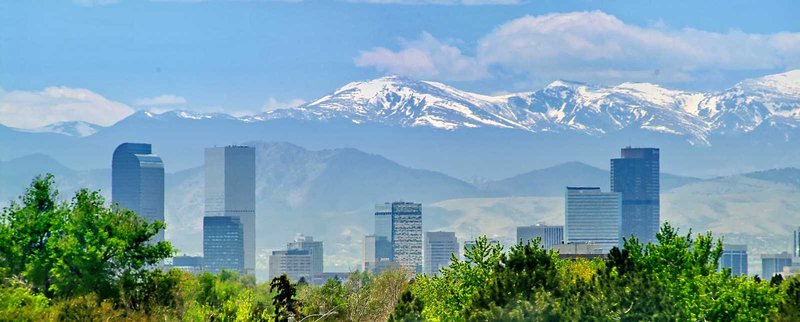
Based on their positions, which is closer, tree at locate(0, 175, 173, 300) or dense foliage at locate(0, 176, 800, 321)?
dense foliage at locate(0, 176, 800, 321)

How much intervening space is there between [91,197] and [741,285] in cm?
4672

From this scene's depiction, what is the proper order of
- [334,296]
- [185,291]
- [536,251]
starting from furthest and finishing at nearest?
[334,296] → [185,291] → [536,251]

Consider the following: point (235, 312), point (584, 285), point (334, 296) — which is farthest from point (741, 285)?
point (334, 296)

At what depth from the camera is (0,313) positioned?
8569 centimetres

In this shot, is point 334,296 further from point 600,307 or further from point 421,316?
point 600,307

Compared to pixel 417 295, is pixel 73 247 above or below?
above

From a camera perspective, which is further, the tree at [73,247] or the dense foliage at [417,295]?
the tree at [73,247]

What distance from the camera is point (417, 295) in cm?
12456

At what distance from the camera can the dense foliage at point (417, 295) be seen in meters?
91.2

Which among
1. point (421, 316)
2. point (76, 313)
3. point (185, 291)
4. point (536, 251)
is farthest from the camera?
point (185, 291)

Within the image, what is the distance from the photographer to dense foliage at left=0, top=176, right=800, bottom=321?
91188 mm

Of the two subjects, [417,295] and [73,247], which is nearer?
[73,247]

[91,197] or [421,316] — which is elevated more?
[91,197]

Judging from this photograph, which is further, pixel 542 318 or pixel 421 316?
pixel 421 316
